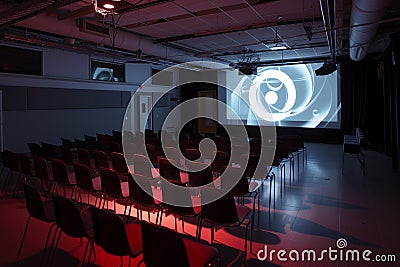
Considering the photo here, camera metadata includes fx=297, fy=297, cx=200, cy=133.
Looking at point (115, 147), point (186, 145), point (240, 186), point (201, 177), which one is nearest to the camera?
point (240, 186)

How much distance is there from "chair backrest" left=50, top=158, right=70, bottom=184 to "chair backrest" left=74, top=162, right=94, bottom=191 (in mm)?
324

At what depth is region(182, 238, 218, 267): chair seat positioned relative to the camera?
2312 mm

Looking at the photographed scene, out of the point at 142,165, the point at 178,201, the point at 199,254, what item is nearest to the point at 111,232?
the point at 199,254

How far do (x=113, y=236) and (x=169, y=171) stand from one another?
2.19 m

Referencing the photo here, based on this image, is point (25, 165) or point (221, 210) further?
point (25, 165)

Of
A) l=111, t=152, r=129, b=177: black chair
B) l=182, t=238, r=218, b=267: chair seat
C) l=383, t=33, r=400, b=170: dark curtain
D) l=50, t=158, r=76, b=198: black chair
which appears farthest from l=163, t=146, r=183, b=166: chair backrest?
l=383, t=33, r=400, b=170: dark curtain

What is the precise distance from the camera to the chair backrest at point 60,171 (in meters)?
4.52

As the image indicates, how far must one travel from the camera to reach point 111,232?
249cm

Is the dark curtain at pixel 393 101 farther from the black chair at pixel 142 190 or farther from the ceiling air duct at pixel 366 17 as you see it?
the black chair at pixel 142 190

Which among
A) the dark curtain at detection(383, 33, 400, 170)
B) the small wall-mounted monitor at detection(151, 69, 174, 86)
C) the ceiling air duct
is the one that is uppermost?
the small wall-mounted monitor at detection(151, 69, 174, 86)

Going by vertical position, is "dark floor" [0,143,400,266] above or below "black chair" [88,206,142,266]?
below

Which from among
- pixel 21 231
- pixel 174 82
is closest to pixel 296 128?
pixel 174 82

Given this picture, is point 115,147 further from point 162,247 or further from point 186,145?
point 162,247

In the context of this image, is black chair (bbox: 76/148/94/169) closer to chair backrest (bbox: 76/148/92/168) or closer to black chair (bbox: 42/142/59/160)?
chair backrest (bbox: 76/148/92/168)
